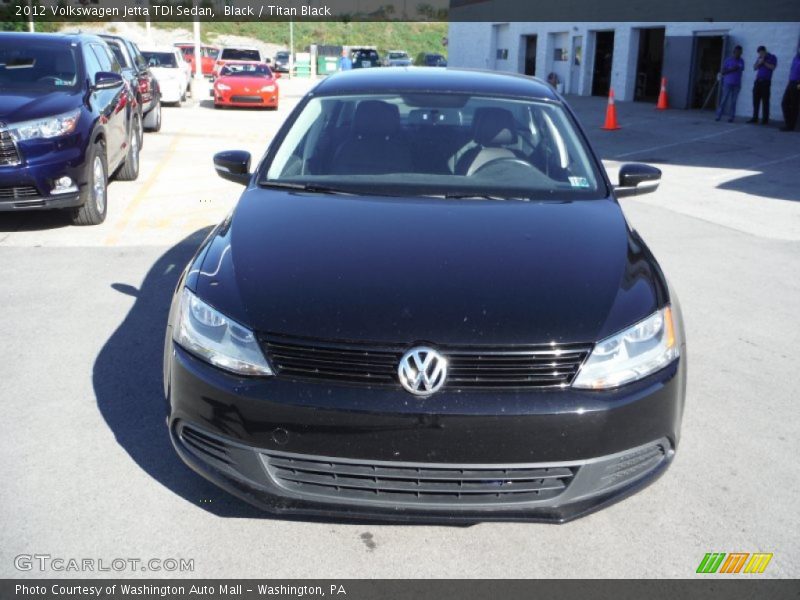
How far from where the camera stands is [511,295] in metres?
2.98

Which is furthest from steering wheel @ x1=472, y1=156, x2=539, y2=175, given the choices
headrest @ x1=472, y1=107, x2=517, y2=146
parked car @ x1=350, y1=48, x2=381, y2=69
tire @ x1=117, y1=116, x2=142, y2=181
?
parked car @ x1=350, y1=48, x2=381, y2=69

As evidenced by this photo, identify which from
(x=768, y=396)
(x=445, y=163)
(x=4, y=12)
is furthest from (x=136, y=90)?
(x=4, y=12)

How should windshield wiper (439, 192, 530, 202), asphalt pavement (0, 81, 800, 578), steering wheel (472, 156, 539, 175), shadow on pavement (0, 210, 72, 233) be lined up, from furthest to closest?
shadow on pavement (0, 210, 72, 233) → steering wheel (472, 156, 539, 175) → windshield wiper (439, 192, 530, 202) → asphalt pavement (0, 81, 800, 578)

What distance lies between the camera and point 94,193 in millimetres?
8195

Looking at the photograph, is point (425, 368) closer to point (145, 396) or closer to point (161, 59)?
point (145, 396)

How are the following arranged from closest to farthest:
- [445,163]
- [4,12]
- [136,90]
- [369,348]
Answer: [369,348] → [445,163] → [136,90] → [4,12]

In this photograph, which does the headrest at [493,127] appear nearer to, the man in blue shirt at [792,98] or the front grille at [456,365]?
the front grille at [456,365]

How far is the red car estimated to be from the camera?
22984 millimetres

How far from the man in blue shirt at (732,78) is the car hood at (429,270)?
18052 mm

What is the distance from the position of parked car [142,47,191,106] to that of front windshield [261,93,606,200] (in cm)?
1873

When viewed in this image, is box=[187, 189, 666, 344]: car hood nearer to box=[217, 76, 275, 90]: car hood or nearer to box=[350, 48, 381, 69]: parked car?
box=[217, 76, 275, 90]: car hood

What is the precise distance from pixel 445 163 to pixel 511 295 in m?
1.46

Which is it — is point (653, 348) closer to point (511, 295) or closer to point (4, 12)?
point (511, 295)

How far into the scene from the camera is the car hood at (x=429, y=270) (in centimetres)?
283
